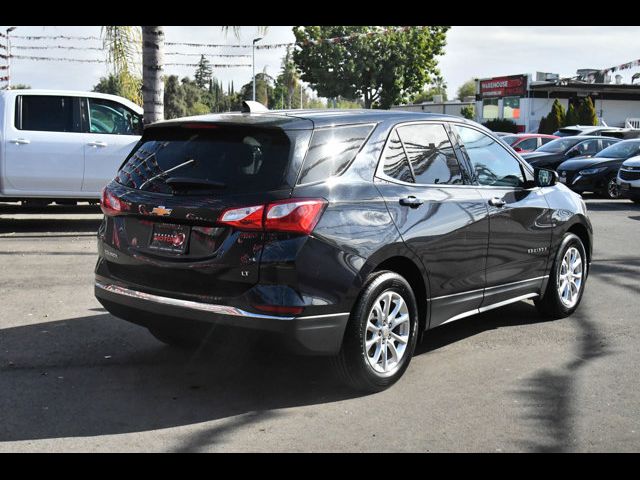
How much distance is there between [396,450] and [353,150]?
1.87m

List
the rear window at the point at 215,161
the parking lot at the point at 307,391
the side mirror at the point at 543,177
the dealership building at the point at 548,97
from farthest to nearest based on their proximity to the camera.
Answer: the dealership building at the point at 548,97 → the side mirror at the point at 543,177 → the rear window at the point at 215,161 → the parking lot at the point at 307,391

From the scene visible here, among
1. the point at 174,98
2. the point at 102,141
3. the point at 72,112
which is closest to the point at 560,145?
the point at 102,141

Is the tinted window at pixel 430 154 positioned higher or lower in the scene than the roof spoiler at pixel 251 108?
lower

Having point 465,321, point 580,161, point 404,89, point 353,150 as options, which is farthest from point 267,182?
point 404,89

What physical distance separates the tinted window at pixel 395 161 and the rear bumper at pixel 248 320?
1.07 meters

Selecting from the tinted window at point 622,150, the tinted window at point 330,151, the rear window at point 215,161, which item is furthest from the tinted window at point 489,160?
the tinted window at point 622,150

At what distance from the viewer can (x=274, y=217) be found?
4.42m

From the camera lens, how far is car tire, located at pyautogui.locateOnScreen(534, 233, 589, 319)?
6.75 m

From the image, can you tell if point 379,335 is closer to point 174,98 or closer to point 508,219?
point 508,219

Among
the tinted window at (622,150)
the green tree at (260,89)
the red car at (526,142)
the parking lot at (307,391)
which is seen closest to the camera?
the parking lot at (307,391)

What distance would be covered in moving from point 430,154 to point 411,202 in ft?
1.89

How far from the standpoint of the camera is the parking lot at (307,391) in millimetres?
4195

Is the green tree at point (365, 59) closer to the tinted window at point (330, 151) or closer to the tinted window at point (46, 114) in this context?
the tinted window at point (46, 114)

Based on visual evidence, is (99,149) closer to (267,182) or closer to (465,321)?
(465,321)
